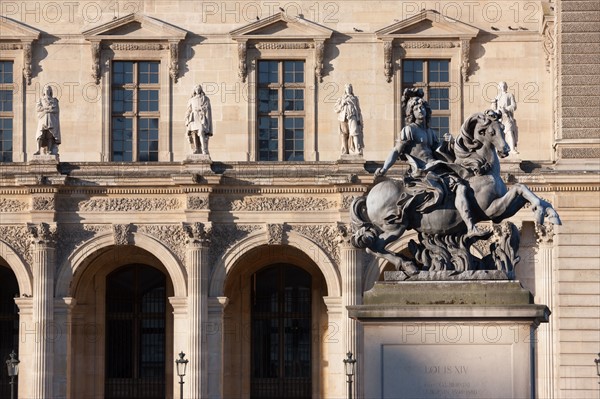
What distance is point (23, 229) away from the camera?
143 feet

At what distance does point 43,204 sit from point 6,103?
16.4ft

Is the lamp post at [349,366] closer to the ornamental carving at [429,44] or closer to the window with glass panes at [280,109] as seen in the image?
the window with glass panes at [280,109]

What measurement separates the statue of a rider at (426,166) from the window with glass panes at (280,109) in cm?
2639

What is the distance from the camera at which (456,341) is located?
1844cm

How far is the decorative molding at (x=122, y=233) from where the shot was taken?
4347 centimetres

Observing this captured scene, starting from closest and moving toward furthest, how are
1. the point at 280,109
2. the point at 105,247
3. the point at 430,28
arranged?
the point at 105,247, the point at 430,28, the point at 280,109

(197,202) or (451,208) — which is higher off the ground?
(197,202)

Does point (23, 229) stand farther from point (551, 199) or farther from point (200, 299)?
point (551, 199)

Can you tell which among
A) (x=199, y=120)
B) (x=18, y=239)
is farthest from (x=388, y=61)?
(x=18, y=239)

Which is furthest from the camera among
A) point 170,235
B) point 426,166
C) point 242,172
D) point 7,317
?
point 7,317

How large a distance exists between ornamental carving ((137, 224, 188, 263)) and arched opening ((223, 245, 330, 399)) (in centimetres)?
350

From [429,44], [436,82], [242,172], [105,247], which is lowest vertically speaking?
[105,247]

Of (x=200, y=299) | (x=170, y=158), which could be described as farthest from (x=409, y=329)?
(x=170, y=158)

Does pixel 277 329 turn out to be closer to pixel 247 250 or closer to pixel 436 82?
pixel 247 250
